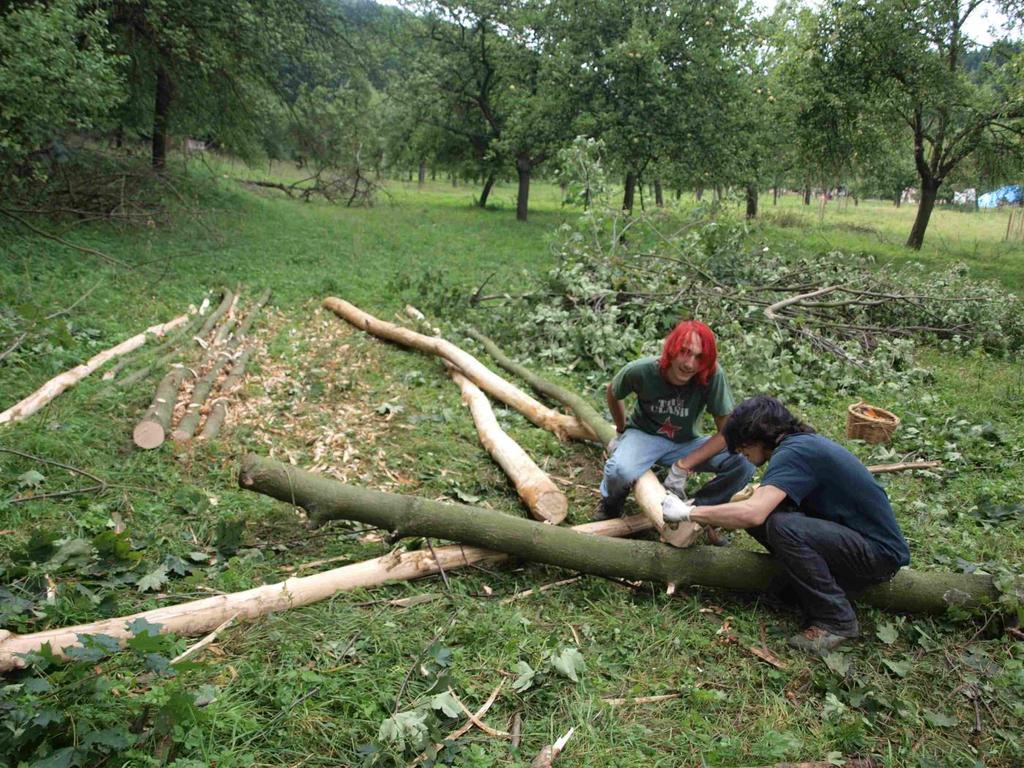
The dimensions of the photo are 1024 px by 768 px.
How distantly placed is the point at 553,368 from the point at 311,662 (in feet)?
14.5

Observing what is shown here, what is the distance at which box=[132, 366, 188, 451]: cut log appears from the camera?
447cm

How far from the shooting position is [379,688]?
2535 mm

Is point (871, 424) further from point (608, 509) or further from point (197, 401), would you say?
point (197, 401)

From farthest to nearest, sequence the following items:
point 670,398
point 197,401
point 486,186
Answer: point 486,186 → point 197,401 → point 670,398

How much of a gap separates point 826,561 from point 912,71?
44.6ft

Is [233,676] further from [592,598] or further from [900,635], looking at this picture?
[900,635]

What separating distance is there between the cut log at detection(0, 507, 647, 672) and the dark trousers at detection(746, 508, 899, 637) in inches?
36.6

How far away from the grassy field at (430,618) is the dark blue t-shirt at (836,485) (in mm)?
490

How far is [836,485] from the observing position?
9.62 feet

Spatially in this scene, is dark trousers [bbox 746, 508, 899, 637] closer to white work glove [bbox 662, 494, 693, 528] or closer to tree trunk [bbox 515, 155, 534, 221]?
white work glove [bbox 662, 494, 693, 528]

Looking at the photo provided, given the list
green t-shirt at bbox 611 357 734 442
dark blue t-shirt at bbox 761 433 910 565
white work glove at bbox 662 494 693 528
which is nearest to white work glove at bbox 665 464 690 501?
green t-shirt at bbox 611 357 734 442

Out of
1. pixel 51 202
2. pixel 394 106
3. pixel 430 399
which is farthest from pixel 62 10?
pixel 394 106

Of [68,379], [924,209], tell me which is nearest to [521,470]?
[68,379]

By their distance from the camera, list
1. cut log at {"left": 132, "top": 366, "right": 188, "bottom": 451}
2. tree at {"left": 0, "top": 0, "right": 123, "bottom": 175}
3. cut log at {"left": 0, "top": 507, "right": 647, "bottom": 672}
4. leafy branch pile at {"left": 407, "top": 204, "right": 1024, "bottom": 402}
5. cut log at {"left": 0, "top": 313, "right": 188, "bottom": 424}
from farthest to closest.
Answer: tree at {"left": 0, "top": 0, "right": 123, "bottom": 175}, leafy branch pile at {"left": 407, "top": 204, "right": 1024, "bottom": 402}, cut log at {"left": 0, "top": 313, "right": 188, "bottom": 424}, cut log at {"left": 132, "top": 366, "right": 188, "bottom": 451}, cut log at {"left": 0, "top": 507, "right": 647, "bottom": 672}
